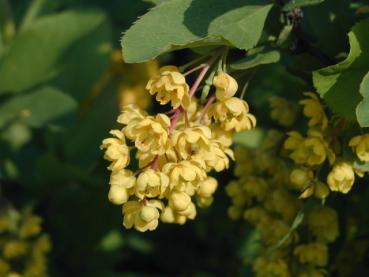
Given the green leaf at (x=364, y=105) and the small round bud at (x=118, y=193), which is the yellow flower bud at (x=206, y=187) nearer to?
the small round bud at (x=118, y=193)

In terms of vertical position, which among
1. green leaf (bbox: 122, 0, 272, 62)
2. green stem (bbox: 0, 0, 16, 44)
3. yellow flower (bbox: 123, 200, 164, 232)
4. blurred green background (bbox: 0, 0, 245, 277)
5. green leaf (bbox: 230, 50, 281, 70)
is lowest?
blurred green background (bbox: 0, 0, 245, 277)

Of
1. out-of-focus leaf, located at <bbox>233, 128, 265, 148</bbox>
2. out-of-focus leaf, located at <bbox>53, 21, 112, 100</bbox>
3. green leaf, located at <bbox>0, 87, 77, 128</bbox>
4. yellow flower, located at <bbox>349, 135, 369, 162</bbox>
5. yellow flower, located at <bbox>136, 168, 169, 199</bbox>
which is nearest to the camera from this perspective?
yellow flower, located at <bbox>136, 168, 169, 199</bbox>

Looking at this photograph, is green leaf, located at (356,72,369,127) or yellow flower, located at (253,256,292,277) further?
yellow flower, located at (253,256,292,277)

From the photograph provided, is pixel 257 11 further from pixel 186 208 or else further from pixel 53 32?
pixel 53 32

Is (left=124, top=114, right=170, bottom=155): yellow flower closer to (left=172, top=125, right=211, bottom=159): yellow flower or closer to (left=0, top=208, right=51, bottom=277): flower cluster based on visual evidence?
(left=172, top=125, right=211, bottom=159): yellow flower

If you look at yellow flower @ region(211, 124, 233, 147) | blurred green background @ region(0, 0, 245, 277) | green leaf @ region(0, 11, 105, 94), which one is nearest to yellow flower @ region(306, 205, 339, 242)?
yellow flower @ region(211, 124, 233, 147)

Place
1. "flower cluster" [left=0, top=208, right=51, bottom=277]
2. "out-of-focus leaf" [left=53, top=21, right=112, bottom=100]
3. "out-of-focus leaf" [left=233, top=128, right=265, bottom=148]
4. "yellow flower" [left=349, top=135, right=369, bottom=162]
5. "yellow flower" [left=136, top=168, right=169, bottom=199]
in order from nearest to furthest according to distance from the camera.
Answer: "yellow flower" [left=136, top=168, right=169, bottom=199]
"yellow flower" [left=349, top=135, right=369, bottom=162]
"out-of-focus leaf" [left=233, top=128, right=265, bottom=148]
"flower cluster" [left=0, top=208, right=51, bottom=277]
"out-of-focus leaf" [left=53, top=21, right=112, bottom=100]

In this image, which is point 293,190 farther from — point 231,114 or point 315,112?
point 231,114
